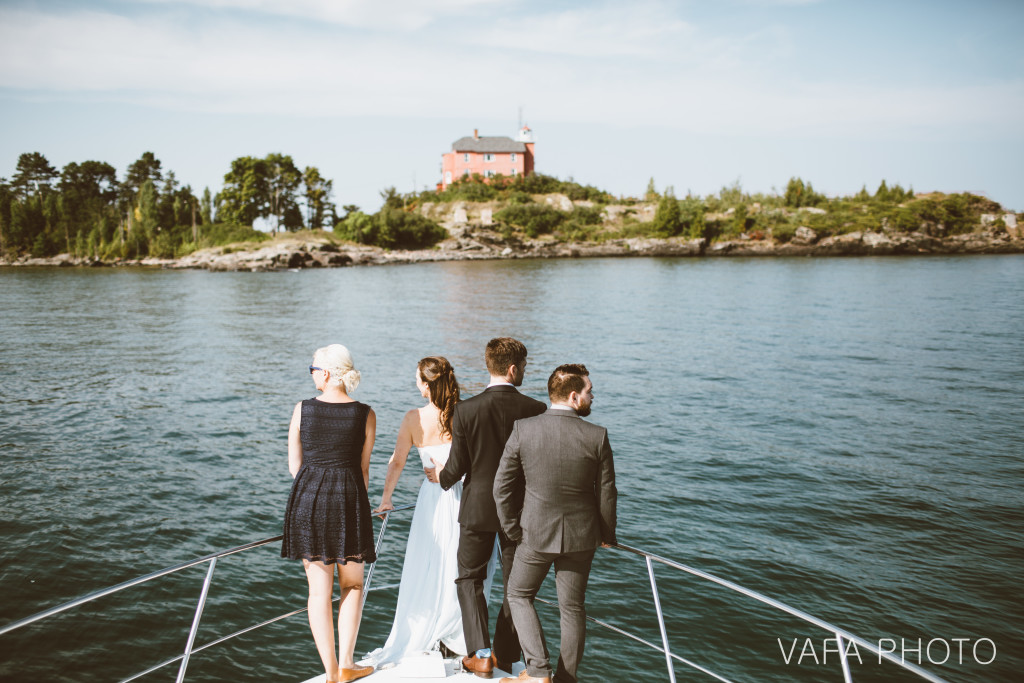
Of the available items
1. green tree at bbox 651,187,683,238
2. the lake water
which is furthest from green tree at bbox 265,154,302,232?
the lake water

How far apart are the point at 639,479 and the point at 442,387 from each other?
11968 mm

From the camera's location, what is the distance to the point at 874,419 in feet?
66.5

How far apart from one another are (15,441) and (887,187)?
132m

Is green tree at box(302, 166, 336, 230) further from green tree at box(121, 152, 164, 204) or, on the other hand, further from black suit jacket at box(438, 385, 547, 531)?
black suit jacket at box(438, 385, 547, 531)

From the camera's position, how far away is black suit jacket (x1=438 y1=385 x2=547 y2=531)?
4.15 meters

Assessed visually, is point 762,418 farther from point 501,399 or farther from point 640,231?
point 640,231

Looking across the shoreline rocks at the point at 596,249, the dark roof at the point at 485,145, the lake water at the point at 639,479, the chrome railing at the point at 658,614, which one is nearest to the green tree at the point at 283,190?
the shoreline rocks at the point at 596,249

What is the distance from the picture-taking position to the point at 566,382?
3.80 meters

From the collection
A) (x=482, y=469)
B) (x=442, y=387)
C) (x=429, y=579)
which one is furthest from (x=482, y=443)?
(x=429, y=579)

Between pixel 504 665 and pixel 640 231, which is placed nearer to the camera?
pixel 504 665

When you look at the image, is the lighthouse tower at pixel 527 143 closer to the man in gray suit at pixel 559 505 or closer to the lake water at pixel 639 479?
the lake water at pixel 639 479

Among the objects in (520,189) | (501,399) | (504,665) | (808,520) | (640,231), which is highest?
(520,189)

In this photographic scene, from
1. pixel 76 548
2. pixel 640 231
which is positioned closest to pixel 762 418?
pixel 76 548

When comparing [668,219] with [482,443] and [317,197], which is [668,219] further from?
[482,443]
